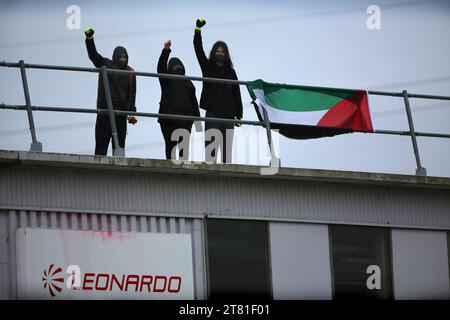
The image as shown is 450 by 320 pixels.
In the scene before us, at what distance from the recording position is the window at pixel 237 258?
61.6 feet

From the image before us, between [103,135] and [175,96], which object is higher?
[175,96]

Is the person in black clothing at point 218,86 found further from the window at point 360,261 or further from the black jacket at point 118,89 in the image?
the window at point 360,261

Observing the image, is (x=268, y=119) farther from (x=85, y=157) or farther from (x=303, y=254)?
(x=85, y=157)

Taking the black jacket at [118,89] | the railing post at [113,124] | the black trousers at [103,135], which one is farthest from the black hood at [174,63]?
the railing post at [113,124]

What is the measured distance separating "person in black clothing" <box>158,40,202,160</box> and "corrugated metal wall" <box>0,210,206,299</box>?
1135mm

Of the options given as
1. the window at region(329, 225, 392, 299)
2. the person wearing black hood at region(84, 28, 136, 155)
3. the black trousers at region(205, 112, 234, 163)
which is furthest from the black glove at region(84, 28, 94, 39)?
the window at region(329, 225, 392, 299)

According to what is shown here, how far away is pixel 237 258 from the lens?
19.0m

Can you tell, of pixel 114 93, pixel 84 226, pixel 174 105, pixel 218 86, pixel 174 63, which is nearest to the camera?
pixel 84 226

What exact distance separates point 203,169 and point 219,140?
3.08 feet

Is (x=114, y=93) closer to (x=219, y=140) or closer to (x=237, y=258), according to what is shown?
(x=219, y=140)

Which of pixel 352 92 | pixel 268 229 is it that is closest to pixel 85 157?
pixel 268 229

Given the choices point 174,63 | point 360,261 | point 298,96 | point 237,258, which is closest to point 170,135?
point 174,63

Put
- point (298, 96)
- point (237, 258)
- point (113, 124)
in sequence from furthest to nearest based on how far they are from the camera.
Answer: point (298, 96) < point (237, 258) < point (113, 124)

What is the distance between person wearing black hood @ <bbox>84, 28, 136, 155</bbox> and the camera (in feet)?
62.6
